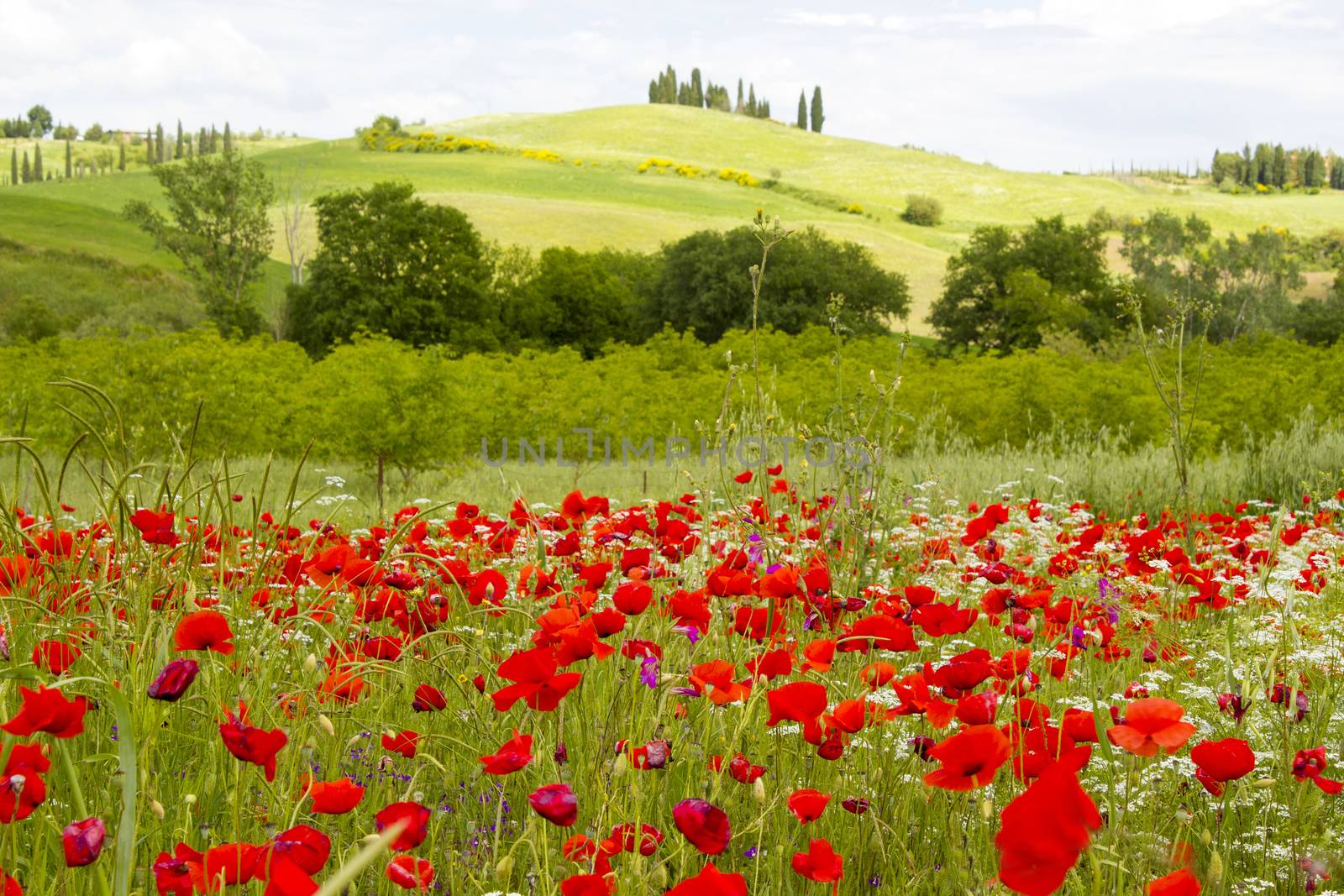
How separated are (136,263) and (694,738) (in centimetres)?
5313

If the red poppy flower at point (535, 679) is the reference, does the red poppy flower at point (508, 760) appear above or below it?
below

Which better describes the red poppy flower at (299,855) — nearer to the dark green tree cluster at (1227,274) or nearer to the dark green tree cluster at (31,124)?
the dark green tree cluster at (1227,274)

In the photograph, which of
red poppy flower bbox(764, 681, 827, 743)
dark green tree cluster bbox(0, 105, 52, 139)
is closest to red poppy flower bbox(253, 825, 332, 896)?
red poppy flower bbox(764, 681, 827, 743)

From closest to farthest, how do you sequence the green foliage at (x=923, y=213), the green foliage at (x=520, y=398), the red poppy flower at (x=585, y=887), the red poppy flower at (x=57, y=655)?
the red poppy flower at (x=585, y=887) < the red poppy flower at (x=57, y=655) < the green foliage at (x=520, y=398) < the green foliage at (x=923, y=213)

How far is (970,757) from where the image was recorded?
4.28 feet

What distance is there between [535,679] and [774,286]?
35696 mm

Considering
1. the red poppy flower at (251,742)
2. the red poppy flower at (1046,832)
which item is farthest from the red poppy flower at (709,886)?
the red poppy flower at (251,742)

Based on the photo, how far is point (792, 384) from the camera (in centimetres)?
1549

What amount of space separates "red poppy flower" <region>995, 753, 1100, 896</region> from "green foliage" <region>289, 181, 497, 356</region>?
119 ft

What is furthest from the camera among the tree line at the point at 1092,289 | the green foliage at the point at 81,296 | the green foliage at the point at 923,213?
the green foliage at the point at 923,213

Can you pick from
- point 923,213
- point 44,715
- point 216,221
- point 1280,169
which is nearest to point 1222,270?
point 923,213

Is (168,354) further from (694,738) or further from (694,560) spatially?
(694,738)

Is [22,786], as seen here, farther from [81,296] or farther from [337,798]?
[81,296]

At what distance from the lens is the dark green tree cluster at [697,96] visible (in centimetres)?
13675
